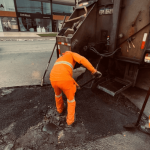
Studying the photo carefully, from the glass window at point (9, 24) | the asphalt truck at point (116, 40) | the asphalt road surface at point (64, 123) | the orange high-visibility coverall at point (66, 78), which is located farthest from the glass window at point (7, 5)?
the orange high-visibility coverall at point (66, 78)

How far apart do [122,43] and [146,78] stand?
1041mm

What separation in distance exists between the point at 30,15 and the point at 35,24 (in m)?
1.47

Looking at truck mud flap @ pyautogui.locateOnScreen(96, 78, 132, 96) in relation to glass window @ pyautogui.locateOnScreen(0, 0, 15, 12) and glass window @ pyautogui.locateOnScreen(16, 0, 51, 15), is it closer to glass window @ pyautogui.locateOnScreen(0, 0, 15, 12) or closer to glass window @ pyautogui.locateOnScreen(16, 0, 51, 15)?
glass window @ pyautogui.locateOnScreen(16, 0, 51, 15)

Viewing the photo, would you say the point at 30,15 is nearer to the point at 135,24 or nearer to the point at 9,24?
the point at 9,24

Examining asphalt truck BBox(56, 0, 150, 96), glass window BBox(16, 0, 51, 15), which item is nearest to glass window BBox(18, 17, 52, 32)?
glass window BBox(16, 0, 51, 15)

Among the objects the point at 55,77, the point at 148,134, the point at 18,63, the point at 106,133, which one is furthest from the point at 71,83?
the point at 18,63

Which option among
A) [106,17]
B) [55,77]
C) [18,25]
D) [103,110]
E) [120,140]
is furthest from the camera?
[18,25]

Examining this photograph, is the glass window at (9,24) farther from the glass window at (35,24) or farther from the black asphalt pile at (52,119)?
the black asphalt pile at (52,119)

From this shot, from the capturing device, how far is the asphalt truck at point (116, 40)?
106 inches

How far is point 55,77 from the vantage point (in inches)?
83.0

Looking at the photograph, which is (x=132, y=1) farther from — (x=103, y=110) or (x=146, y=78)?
(x=103, y=110)

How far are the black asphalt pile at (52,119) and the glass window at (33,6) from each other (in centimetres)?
2023

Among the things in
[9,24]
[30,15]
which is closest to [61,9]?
[30,15]

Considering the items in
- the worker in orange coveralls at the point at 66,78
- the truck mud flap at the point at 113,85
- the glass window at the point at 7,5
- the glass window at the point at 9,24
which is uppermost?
the glass window at the point at 7,5
